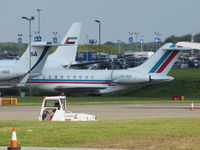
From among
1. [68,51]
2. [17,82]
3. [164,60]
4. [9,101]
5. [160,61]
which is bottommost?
[9,101]

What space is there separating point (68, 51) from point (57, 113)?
46.7m

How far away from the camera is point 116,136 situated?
21.2m

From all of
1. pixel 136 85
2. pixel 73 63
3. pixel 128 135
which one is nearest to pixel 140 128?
pixel 128 135

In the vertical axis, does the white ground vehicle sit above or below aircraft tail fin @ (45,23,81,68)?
below

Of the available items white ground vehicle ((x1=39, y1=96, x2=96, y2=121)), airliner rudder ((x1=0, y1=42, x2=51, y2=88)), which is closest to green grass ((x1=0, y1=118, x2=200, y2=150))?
white ground vehicle ((x1=39, y1=96, x2=96, y2=121))

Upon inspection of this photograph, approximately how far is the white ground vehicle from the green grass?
19.0 ft

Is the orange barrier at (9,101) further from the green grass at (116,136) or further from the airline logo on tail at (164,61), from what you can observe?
the green grass at (116,136)

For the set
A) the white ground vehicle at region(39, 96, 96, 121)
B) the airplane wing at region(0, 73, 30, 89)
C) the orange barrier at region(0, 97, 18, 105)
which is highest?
the white ground vehicle at region(39, 96, 96, 121)

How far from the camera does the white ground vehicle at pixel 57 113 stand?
3023 cm

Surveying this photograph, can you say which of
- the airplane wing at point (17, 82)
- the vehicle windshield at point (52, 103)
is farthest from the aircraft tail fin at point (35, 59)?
the vehicle windshield at point (52, 103)

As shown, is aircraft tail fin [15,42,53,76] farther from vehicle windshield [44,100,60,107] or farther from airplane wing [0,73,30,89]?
vehicle windshield [44,100,60,107]

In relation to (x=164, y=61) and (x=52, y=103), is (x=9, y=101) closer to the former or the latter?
(x=52, y=103)

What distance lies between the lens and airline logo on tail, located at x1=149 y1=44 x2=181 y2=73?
63219 millimetres

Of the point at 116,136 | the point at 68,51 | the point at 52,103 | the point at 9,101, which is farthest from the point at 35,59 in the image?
the point at 116,136
